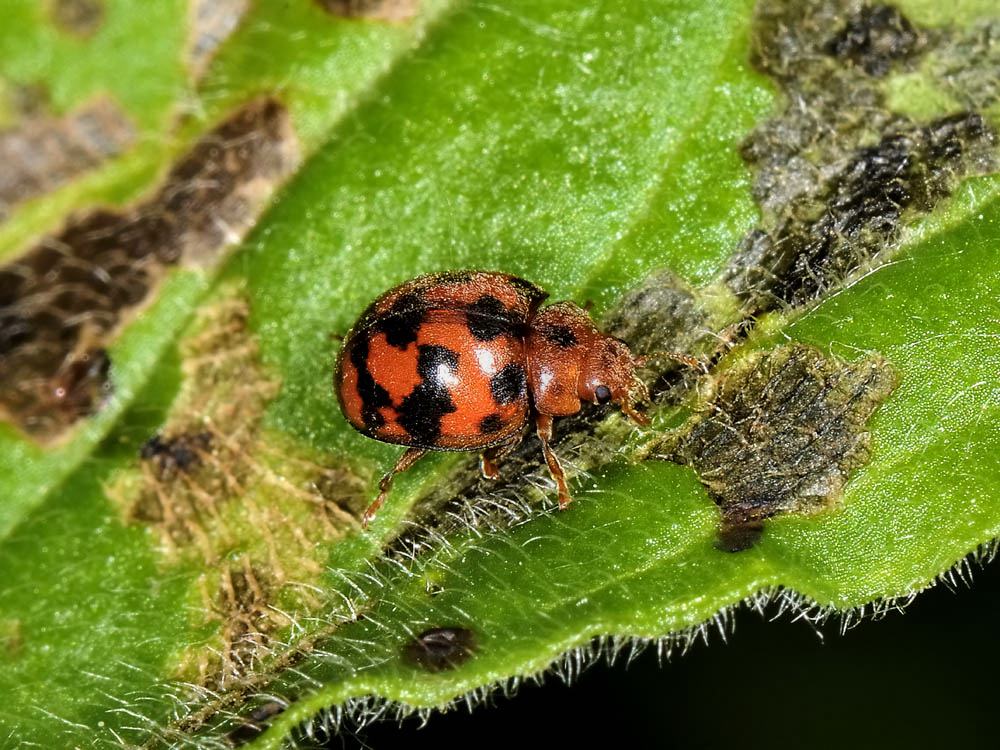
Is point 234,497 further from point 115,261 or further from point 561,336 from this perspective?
point 561,336

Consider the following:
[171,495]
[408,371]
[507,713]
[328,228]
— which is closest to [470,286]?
[408,371]

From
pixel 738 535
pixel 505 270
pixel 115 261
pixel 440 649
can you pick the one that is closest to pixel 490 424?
pixel 505 270

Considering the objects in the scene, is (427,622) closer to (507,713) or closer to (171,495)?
(171,495)

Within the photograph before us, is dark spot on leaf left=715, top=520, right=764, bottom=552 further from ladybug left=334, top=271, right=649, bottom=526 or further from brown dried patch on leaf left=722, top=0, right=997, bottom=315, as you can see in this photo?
brown dried patch on leaf left=722, top=0, right=997, bottom=315

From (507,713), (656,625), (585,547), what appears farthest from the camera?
(507,713)

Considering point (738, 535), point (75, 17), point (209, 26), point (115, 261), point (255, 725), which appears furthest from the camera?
point (75, 17)
